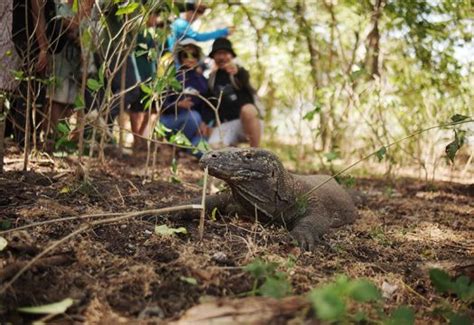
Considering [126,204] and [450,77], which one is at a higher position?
[450,77]

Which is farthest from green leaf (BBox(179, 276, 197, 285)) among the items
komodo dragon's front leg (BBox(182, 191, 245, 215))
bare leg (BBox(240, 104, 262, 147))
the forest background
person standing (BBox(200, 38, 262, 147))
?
bare leg (BBox(240, 104, 262, 147))

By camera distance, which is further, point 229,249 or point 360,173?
point 360,173

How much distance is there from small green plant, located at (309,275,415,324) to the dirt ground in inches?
7.7

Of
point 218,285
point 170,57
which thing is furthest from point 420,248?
point 170,57

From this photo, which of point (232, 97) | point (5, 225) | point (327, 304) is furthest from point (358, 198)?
point (327, 304)

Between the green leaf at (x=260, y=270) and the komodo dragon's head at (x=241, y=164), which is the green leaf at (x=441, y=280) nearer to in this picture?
the green leaf at (x=260, y=270)

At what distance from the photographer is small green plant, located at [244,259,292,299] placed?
1.76m

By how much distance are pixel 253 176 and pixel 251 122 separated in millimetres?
3799

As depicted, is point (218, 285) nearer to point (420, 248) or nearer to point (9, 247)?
point (9, 247)

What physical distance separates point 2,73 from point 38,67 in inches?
12.9

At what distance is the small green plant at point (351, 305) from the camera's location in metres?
1.45

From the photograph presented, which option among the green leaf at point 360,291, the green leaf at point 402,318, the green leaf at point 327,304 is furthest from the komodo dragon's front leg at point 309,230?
the green leaf at point 327,304

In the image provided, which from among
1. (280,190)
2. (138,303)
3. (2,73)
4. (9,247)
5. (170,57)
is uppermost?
(170,57)

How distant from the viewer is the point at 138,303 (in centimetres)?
198
